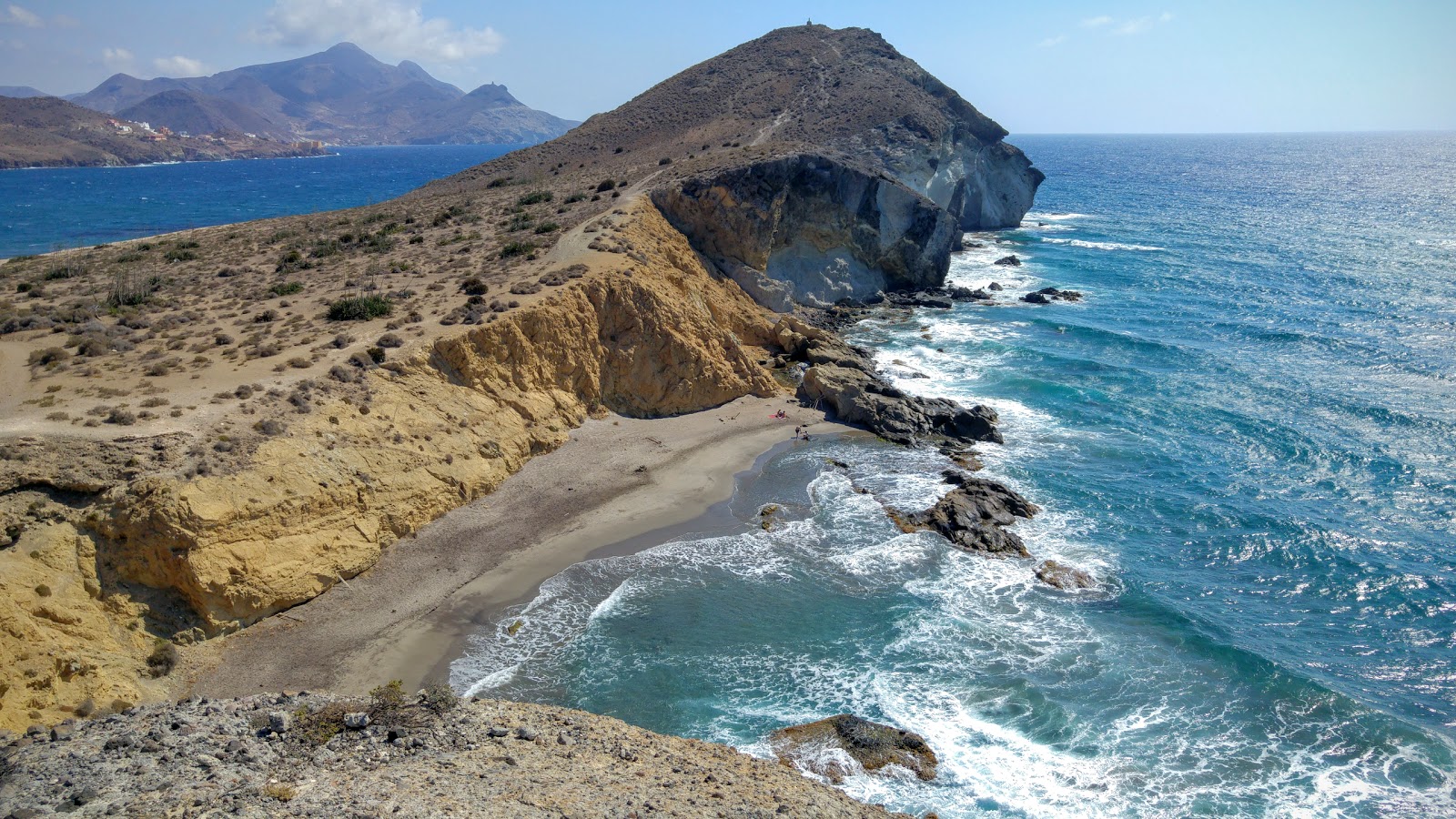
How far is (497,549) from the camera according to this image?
951 inches

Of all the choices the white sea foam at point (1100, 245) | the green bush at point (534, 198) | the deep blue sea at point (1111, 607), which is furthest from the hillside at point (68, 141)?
the deep blue sea at point (1111, 607)

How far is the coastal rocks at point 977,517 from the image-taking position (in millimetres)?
25891

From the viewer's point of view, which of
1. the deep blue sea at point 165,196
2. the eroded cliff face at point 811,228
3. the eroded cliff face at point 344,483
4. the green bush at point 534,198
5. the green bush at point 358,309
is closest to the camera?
the eroded cliff face at point 344,483

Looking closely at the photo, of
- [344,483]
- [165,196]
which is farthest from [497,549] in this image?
[165,196]

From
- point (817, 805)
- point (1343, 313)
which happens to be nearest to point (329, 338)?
point (817, 805)

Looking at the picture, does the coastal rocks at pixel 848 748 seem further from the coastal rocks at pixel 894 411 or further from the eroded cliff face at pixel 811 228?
the eroded cliff face at pixel 811 228

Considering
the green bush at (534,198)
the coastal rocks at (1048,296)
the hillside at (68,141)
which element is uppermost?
the hillside at (68,141)

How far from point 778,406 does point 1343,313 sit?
40.2 metres

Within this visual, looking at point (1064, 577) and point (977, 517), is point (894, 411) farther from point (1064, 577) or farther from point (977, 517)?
point (1064, 577)

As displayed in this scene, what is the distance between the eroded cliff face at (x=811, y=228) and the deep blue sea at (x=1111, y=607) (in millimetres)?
8343

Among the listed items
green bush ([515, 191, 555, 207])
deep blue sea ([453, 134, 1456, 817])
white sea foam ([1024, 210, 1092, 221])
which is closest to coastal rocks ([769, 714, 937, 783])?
deep blue sea ([453, 134, 1456, 817])

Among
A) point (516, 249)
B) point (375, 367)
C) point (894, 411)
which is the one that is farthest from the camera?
point (516, 249)

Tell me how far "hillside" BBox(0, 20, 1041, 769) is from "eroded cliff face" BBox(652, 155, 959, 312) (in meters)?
0.18

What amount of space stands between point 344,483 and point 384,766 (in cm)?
1057
